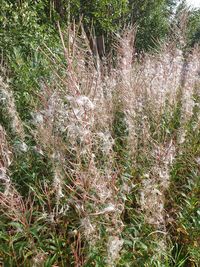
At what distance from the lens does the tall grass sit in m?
1.68

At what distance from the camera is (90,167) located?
1623mm

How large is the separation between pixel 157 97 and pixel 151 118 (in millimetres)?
234

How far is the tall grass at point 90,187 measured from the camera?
1.68 metres

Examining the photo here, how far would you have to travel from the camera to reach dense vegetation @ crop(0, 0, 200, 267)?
1702mm

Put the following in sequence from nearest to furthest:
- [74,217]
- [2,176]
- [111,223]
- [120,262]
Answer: [2,176] → [111,223] → [120,262] → [74,217]

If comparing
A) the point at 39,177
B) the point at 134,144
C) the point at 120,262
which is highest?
the point at 134,144

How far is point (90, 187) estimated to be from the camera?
1.66m

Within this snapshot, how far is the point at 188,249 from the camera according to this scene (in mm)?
2295

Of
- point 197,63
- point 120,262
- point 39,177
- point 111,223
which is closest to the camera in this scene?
point 111,223

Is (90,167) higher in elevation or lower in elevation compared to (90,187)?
higher

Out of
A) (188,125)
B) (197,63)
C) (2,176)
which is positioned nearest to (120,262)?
(2,176)

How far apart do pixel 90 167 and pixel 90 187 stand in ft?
0.36

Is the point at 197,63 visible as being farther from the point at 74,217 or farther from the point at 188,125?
the point at 74,217

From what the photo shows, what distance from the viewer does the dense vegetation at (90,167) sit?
5.58 feet
